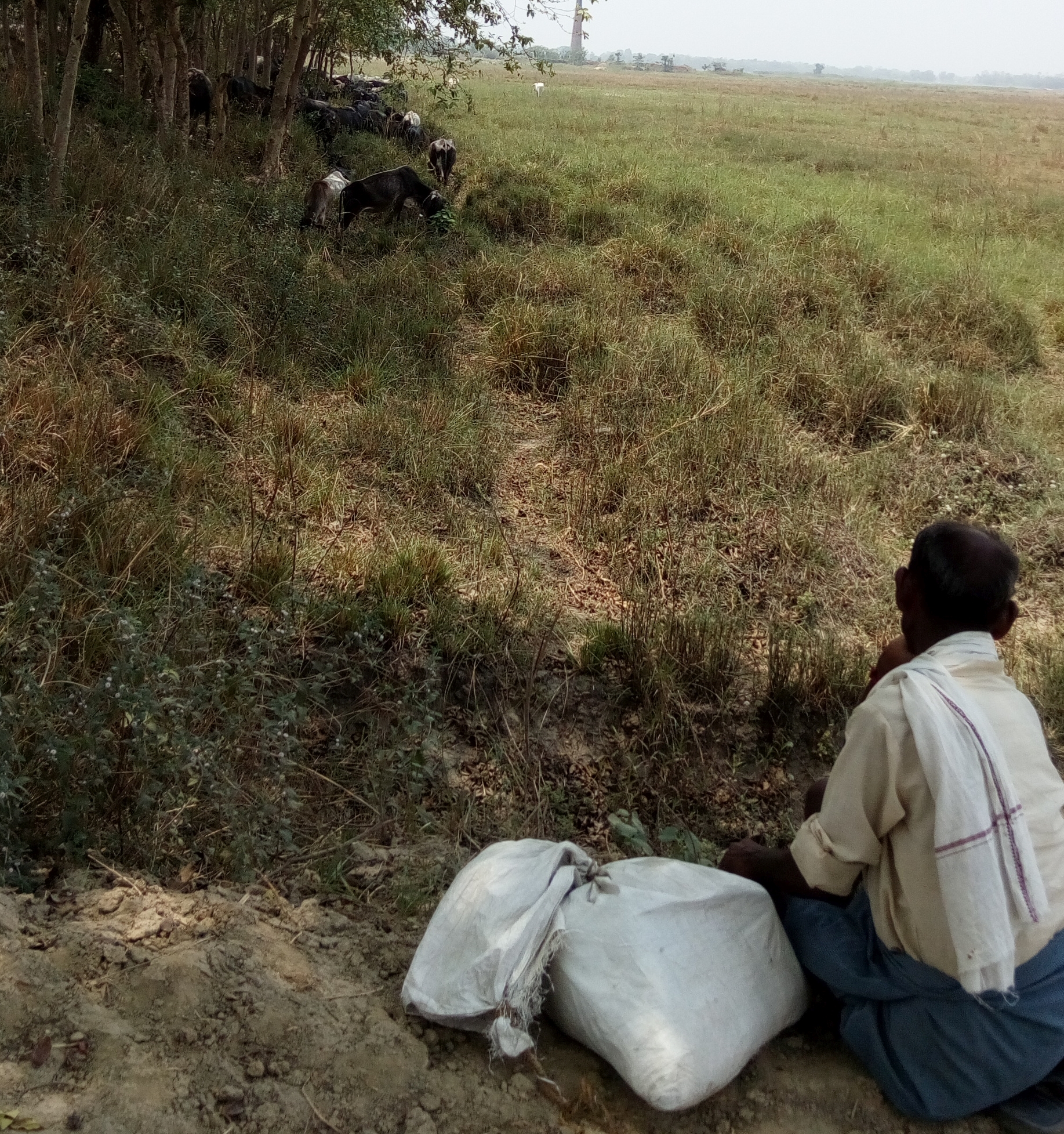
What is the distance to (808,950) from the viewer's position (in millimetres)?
2250

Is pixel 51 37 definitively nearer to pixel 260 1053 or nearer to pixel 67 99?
pixel 67 99

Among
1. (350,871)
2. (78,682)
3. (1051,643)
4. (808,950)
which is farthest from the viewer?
(1051,643)

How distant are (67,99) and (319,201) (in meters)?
2.90

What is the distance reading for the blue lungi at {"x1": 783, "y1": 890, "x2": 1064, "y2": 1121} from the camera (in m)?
1.92

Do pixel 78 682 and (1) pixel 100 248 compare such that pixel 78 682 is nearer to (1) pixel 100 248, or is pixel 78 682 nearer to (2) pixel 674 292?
(1) pixel 100 248

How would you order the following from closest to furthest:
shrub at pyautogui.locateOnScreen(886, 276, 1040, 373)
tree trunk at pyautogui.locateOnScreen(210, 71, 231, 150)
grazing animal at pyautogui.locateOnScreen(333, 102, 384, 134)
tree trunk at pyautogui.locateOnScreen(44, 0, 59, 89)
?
shrub at pyautogui.locateOnScreen(886, 276, 1040, 373) → tree trunk at pyautogui.locateOnScreen(44, 0, 59, 89) → tree trunk at pyautogui.locateOnScreen(210, 71, 231, 150) → grazing animal at pyautogui.locateOnScreen(333, 102, 384, 134)

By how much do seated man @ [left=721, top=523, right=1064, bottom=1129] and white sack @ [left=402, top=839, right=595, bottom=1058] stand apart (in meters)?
0.55

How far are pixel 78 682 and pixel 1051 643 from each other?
3777mm

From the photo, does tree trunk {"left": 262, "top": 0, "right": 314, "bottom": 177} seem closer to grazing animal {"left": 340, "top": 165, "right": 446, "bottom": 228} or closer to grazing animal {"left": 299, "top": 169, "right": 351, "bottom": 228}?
grazing animal {"left": 340, "top": 165, "right": 446, "bottom": 228}

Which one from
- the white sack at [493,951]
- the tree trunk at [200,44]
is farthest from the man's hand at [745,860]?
the tree trunk at [200,44]

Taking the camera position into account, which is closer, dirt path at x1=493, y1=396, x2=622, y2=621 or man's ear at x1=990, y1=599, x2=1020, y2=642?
man's ear at x1=990, y1=599, x2=1020, y2=642

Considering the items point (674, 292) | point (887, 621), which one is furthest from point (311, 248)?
point (887, 621)

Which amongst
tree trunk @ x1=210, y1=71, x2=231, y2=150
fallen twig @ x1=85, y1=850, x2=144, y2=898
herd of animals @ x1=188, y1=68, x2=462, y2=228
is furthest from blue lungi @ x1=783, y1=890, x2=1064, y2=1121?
tree trunk @ x1=210, y1=71, x2=231, y2=150

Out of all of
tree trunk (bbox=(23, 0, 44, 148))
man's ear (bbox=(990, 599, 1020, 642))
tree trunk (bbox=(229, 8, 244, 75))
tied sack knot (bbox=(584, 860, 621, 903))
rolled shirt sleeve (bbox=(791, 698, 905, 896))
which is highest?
tree trunk (bbox=(229, 8, 244, 75))
